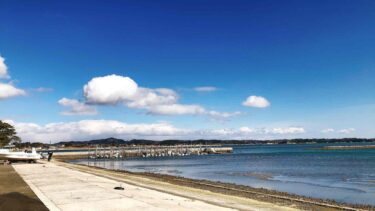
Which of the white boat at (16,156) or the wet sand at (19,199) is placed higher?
the white boat at (16,156)

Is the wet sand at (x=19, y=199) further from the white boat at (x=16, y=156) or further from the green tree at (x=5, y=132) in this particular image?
the green tree at (x=5, y=132)

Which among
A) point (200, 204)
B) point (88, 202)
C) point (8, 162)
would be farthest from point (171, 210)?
point (8, 162)

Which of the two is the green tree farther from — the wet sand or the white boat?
the wet sand

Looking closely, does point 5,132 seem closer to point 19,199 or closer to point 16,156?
point 16,156

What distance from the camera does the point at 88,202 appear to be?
1850cm

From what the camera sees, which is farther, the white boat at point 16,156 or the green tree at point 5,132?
the green tree at point 5,132

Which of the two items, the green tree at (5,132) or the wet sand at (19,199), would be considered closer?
the wet sand at (19,199)

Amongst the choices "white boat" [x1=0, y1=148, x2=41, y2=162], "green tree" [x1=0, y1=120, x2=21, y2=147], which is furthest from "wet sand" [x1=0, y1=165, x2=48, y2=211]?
"green tree" [x1=0, y1=120, x2=21, y2=147]

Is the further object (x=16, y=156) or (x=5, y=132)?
(x=5, y=132)

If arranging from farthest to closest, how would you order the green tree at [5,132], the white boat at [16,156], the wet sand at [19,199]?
1. the green tree at [5,132]
2. the white boat at [16,156]
3. the wet sand at [19,199]

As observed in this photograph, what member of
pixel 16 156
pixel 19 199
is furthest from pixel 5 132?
pixel 19 199

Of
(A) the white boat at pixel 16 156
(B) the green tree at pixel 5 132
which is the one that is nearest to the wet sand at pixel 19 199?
(A) the white boat at pixel 16 156

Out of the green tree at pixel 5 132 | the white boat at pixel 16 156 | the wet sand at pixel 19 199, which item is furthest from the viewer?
the green tree at pixel 5 132

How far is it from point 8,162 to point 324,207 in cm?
4885
